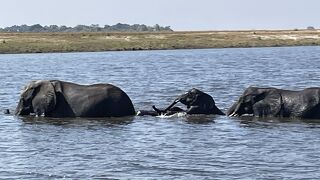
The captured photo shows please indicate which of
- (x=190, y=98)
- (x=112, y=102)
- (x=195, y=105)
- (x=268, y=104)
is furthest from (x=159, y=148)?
(x=190, y=98)

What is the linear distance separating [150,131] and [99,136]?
1.54 m

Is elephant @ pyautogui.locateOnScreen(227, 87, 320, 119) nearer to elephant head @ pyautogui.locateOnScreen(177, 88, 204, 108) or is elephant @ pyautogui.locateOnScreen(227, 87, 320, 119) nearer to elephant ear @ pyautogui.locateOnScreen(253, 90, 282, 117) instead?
elephant ear @ pyautogui.locateOnScreen(253, 90, 282, 117)

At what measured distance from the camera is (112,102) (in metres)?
22.8

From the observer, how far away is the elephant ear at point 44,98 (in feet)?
75.5

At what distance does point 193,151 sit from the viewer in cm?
1669

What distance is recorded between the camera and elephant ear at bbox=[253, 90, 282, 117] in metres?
22.5

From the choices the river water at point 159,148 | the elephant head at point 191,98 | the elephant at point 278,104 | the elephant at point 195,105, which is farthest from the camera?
the elephant head at point 191,98

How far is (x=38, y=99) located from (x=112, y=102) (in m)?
2.25

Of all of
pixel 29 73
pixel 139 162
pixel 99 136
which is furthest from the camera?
pixel 29 73

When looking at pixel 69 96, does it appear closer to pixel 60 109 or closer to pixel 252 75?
pixel 60 109

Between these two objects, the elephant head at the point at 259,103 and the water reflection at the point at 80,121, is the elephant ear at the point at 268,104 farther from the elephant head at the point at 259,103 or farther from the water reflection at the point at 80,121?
the water reflection at the point at 80,121

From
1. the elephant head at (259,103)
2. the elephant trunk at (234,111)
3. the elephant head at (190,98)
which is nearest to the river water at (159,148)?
the elephant trunk at (234,111)

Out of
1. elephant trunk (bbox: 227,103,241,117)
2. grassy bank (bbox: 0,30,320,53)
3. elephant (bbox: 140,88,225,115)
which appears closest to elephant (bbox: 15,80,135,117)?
elephant (bbox: 140,88,225,115)

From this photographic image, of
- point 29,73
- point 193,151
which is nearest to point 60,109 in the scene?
point 193,151
